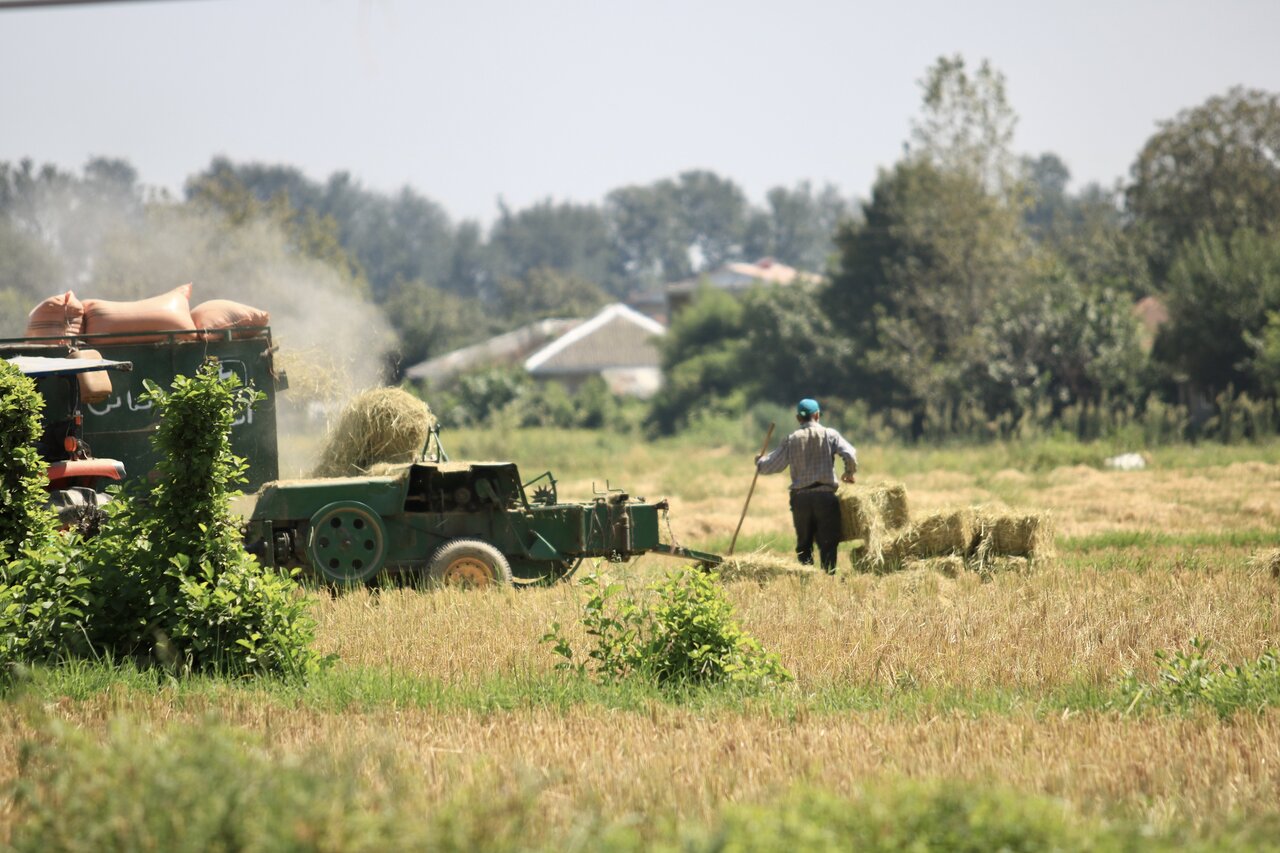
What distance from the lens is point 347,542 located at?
1215 cm

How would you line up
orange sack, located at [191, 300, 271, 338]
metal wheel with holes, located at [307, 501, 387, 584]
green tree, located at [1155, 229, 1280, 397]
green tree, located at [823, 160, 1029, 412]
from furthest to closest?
green tree, located at [823, 160, 1029, 412] → green tree, located at [1155, 229, 1280, 397] → orange sack, located at [191, 300, 271, 338] → metal wheel with holes, located at [307, 501, 387, 584]

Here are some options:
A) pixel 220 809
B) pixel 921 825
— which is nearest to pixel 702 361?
pixel 921 825

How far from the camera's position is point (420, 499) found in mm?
12484

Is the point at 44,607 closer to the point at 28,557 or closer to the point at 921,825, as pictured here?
the point at 28,557

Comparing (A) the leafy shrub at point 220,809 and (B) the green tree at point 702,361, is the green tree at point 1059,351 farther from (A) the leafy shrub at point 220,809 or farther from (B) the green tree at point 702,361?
(A) the leafy shrub at point 220,809

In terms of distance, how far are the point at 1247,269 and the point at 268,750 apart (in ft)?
118

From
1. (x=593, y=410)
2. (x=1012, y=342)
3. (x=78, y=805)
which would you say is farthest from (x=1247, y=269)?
(x=78, y=805)

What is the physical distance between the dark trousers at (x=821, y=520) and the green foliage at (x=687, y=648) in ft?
15.4

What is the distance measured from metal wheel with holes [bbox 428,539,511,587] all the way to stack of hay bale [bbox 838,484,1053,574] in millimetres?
3339

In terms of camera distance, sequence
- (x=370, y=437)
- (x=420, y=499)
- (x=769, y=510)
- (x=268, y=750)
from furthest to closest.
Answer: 1. (x=769, y=510)
2. (x=370, y=437)
3. (x=420, y=499)
4. (x=268, y=750)

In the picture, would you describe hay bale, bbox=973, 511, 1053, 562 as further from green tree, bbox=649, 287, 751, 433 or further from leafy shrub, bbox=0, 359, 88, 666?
green tree, bbox=649, 287, 751, 433

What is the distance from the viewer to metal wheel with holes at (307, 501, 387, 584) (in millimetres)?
12062

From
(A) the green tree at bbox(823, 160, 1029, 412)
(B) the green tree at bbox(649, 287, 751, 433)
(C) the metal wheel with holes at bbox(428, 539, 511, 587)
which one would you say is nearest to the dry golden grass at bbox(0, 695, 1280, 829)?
(C) the metal wheel with holes at bbox(428, 539, 511, 587)

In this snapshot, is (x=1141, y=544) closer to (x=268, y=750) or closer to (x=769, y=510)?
(x=769, y=510)
